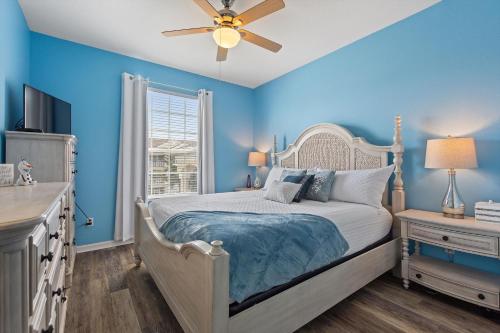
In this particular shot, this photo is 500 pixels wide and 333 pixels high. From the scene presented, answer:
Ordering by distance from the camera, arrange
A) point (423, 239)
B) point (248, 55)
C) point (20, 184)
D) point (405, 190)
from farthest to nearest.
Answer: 1. point (248, 55)
2. point (405, 190)
3. point (423, 239)
4. point (20, 184)

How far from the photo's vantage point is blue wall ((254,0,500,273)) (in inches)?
79.0

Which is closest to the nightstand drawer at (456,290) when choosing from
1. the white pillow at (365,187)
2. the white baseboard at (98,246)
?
the white pillow at (365,187)

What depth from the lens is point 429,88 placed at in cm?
235

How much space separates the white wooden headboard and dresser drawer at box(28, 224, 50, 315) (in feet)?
9.20

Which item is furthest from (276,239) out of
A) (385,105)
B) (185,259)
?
(385,105)

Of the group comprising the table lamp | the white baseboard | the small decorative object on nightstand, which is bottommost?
the white baseboard

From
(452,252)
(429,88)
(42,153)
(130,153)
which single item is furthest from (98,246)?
(429,88)

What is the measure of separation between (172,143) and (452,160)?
11.6 feet

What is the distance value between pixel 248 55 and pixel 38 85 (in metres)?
2.64

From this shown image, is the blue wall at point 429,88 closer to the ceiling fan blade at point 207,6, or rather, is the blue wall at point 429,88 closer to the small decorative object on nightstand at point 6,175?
the ceiling fan blade at point 207,6

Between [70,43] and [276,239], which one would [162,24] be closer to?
[70,43]

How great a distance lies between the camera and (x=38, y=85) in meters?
2.79

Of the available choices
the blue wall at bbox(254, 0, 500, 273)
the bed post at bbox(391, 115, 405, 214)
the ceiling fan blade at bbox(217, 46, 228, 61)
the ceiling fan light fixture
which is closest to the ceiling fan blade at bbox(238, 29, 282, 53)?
the ceiling fan light fixture

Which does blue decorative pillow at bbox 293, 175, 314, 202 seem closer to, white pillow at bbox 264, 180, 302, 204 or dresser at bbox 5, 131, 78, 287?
white pillow at bbox 264, 180, 302, 204
